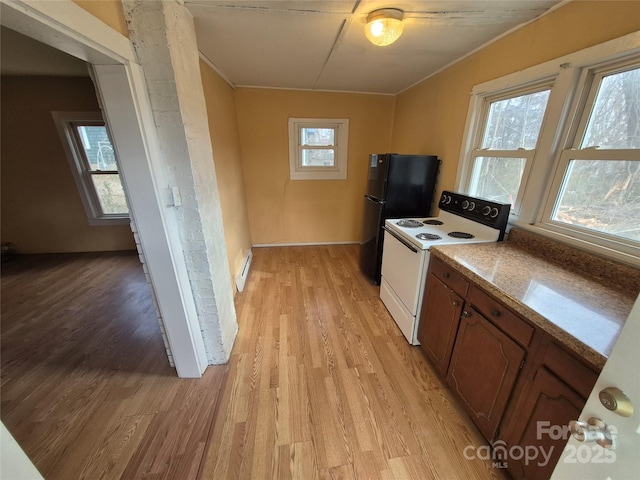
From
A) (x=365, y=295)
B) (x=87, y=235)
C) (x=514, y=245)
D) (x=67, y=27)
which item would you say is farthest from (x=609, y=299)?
(x=87, y=235)

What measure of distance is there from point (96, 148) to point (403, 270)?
4.35 metres

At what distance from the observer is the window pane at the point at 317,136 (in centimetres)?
348

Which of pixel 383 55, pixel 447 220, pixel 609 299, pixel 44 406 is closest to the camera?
pixel 609 299

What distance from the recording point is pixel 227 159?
259 cm

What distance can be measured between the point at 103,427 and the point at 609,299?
2625 millimetres

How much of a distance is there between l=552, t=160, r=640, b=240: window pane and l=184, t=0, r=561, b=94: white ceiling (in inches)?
37.3

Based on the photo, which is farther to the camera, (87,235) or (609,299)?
(87,235)

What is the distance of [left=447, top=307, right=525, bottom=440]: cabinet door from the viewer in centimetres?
109

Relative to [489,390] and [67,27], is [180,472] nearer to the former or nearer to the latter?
[489,390]

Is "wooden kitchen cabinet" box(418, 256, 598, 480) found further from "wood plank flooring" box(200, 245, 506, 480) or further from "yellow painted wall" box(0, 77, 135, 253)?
"yellow painted wall" box(0, 77, 135, 253)

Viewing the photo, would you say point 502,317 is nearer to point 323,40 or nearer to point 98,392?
point 323,40

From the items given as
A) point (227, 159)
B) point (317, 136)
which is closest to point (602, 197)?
point (227, 159)

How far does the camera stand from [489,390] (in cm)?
120

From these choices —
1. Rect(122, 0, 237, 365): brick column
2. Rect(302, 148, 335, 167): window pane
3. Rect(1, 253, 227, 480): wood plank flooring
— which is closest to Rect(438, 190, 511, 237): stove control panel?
Rect(302, 148, 335, 167): window pane
